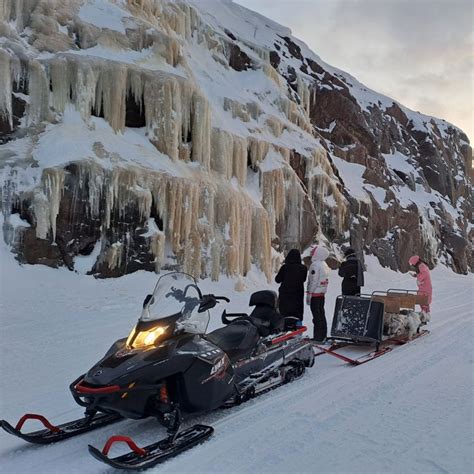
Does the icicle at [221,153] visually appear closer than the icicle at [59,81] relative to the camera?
No

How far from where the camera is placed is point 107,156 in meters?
13.0

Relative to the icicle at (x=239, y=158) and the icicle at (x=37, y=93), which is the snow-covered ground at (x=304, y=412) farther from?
the icicle at (x=239, y=158)

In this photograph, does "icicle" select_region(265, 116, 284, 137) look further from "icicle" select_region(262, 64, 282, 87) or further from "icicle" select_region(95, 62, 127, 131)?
"icicle" select_region(95, 62, 127, 131)

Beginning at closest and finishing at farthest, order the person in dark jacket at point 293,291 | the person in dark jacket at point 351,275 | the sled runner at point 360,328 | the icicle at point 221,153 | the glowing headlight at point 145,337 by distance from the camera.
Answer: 1. the glowing headlight at point 145,337
2. the sled runner at point 360,328
3. the person in dark jacket at point 293,291
4. the person in dark jacket at point 351,275
5. the icicle at point 221,153

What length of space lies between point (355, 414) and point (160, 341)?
74.5 inches

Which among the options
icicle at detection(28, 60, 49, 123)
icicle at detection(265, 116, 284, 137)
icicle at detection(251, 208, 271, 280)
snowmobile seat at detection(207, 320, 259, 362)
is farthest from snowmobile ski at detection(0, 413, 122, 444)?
icicle at detection(265, 116, 284, 137)

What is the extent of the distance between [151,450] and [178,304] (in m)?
1.24

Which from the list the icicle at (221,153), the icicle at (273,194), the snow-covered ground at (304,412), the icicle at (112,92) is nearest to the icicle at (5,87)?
the icicle at (112,92)

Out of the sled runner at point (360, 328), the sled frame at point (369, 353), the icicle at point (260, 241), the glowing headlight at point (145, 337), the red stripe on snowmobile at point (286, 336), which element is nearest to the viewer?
the glowing headlight at point (145, 337)

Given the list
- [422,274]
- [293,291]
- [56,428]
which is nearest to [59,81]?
[293,291]

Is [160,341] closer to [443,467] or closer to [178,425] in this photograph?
[178,425]

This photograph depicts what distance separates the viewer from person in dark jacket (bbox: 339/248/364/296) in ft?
29.1

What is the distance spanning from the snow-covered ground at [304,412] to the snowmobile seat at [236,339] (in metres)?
0.52

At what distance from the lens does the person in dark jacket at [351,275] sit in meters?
8.86
